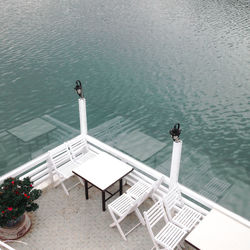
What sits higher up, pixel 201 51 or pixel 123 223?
pixel 201 51

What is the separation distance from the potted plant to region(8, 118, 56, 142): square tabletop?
2.93 m

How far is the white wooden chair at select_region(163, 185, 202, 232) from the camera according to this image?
203 inches

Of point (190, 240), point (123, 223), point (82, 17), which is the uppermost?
point (82, 17)

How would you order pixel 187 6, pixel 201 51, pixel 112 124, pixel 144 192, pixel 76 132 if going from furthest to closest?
1. pixel 187 6
2. pixel 201 51
3. pixel 112 124
4. pixel 76 132
5. pixel 144 192

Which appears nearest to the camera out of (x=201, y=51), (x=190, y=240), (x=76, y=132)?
(x=190, y=240)

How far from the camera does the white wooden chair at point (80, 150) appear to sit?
671 centimetres

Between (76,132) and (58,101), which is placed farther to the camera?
(58,101)

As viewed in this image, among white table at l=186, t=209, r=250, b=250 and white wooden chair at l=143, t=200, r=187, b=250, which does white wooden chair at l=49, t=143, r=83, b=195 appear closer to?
white wooden chair at l=143, t=200, r=187, b=250

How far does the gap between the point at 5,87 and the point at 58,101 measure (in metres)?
2.53

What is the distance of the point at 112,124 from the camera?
30.6ft

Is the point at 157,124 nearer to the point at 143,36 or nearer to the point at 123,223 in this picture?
the point at 123,223

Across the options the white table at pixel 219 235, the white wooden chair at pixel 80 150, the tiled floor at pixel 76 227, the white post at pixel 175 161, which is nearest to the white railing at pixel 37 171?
the tiled floor at pixel 76 227

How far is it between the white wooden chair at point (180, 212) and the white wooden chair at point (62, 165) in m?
2.01

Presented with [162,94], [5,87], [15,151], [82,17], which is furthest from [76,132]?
[82,17]
